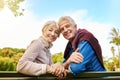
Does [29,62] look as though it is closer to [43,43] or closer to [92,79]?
[43,43]

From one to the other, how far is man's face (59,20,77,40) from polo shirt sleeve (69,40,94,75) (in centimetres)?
25

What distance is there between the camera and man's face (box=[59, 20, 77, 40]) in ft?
9.64

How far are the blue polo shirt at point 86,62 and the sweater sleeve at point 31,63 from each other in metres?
0.25

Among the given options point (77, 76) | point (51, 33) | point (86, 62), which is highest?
point (51, 33)

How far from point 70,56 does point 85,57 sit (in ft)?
0.49

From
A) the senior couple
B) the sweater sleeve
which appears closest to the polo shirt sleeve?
the senior couple

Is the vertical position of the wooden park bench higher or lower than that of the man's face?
lower

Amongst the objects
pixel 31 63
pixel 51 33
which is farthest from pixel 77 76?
pixel 51 33

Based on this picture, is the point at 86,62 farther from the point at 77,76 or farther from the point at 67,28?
the point at 67,28

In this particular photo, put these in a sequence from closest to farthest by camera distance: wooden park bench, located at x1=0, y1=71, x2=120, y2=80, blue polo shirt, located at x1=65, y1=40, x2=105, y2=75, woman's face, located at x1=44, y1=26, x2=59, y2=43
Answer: wooden park bench, located at x1=0, y1=71, x2=120, y2=80, blue polo shirt, located at x1=65, y1=40, x2=105, y2=75, woman's face, located at x1=44, y1=26, x2=59, y2=43

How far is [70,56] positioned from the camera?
2.73 metres

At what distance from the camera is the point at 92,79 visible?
2.45 m

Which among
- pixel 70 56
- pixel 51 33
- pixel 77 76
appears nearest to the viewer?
pixel 77 76

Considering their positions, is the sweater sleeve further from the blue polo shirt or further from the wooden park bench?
the blue polo shirt
